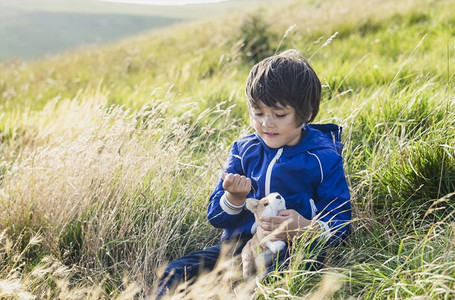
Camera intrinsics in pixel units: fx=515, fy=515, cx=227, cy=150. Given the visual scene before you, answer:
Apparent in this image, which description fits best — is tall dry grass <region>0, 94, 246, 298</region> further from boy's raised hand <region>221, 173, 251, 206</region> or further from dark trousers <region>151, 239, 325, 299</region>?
boy's raised hand <region>221, 173, 251, 206</region>

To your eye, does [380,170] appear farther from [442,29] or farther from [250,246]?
[442,29]

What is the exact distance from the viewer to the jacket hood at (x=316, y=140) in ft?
8.82

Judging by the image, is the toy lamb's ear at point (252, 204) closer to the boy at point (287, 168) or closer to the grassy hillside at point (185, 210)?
the boy at point (287, 168)

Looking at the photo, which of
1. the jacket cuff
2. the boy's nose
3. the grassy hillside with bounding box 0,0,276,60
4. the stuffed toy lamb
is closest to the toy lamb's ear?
the stuffed toy lamb

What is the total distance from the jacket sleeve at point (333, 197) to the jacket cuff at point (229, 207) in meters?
0.41

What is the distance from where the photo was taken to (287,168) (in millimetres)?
2674

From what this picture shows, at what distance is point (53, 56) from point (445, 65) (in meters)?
11.6

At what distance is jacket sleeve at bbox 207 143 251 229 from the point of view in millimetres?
2734

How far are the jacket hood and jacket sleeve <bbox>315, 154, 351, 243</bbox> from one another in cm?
10

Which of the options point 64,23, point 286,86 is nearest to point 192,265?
point 286,86

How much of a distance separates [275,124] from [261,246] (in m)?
0.61

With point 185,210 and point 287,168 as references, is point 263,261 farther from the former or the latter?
point 185,210

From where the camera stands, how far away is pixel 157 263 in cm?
307

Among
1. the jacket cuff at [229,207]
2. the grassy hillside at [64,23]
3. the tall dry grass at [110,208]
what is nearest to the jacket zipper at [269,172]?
the jacket cuff at [229,207]
